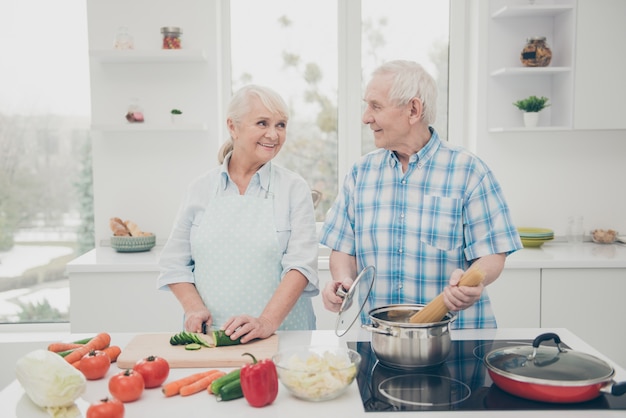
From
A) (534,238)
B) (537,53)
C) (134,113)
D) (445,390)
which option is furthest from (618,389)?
(134,113)

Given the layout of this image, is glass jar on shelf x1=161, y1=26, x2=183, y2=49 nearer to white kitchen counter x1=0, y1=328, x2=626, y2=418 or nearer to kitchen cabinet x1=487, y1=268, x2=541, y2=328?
kitchen cabinet x1=487, y1=268, x2=541, y2=328

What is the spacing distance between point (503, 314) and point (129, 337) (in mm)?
1906

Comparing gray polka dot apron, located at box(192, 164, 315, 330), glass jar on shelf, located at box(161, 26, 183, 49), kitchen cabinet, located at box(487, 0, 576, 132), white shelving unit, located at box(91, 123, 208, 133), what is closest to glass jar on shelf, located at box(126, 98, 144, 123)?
white shelving unit, located at box(91, 123, 208, 133)

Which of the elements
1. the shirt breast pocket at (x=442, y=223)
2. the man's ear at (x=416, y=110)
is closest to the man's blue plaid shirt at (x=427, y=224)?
the shirt breast pocket at (x=442, y=223)

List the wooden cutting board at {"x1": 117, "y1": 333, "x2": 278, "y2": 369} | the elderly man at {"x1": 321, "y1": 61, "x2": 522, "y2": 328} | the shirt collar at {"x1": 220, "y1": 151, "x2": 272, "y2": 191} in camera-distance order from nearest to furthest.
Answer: the wooden cutting board at {"x1": 117, "y1": 333, "x2": 278, "y2": 369}, the elderly man at {"x1": 321, "y1": 61, "x2": 522, "y2": 328}, the shirt collar at {"x1": 220, "y1": 151, "x2": 272, "y2": 191}

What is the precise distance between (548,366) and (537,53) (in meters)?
2.45

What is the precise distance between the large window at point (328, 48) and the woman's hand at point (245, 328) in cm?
216

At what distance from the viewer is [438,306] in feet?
5.15

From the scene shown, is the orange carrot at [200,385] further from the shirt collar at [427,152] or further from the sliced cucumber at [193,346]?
the shirt collar at [427,152]

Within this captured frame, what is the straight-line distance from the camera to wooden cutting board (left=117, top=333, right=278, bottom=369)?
163 cm

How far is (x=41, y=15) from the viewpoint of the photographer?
379 centimetres

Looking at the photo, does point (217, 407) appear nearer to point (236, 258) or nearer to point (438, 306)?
point (438, 306)

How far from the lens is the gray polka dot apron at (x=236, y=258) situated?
6.82 feet

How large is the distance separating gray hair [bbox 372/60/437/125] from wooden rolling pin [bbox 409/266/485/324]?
68 centimetres
